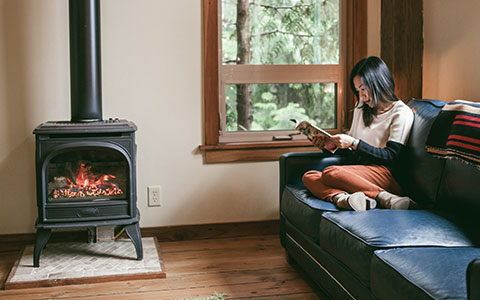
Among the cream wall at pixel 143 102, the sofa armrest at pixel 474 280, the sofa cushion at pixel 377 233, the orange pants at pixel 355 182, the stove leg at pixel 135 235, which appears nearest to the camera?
the sofa armrest at pixel 474 280

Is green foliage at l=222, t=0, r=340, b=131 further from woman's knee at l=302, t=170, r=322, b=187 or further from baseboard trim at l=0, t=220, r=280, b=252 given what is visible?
woman's knee at l=302, t=170, r=322, b=187

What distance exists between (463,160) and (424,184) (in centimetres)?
35

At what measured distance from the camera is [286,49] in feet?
12.0

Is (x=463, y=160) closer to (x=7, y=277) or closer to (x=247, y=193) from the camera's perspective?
(x=247, y=193)

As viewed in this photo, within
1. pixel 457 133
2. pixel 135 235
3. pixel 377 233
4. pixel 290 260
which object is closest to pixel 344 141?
pixel 457 133

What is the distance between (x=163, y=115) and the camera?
3441 millimetres

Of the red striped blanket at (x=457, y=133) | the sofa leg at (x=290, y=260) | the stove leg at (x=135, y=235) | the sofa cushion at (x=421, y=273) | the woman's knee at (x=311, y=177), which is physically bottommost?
the sofa leg at (x=290, y=260)

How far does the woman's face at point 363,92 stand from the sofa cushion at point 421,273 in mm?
1196

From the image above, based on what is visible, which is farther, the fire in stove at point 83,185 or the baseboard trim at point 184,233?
the baseboard trim at point 184,233

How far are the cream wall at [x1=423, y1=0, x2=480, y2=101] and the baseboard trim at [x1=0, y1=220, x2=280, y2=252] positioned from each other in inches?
53.4

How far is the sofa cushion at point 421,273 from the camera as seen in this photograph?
1475 millimetres

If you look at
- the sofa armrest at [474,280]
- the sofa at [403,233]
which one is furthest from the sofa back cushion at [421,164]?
the sofa armrest at [474,280]

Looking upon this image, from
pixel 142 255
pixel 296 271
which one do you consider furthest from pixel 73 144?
pixel 296 271

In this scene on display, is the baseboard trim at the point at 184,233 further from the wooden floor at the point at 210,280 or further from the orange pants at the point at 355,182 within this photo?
→ the orange pants at the point at 355,182
